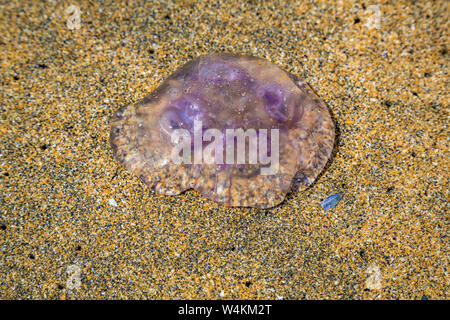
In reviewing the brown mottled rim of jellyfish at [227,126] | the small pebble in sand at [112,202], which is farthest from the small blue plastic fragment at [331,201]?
the small pebble in sand at [112,202]

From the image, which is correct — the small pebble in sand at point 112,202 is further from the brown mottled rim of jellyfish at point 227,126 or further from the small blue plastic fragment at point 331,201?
the small blue plastic fragment at point 331,201

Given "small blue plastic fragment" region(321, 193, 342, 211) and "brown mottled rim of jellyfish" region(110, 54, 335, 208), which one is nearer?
"brown mottled rim of jellyfish" region(110, 54, 335, 208)

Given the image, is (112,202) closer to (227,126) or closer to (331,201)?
(227,126)

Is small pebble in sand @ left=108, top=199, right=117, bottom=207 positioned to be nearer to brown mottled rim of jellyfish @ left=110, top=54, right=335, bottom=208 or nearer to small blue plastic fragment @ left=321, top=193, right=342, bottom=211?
brown mottled rim of jellyfish @ left=110, top=54, right=335, bottom=208

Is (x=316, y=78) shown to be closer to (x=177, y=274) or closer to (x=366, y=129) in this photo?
(x=366, y=129)

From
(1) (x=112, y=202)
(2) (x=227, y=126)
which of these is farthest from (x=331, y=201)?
(1) (x=112, y=202)

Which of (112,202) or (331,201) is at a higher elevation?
(331,201)

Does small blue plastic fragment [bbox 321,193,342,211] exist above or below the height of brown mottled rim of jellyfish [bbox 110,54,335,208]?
below

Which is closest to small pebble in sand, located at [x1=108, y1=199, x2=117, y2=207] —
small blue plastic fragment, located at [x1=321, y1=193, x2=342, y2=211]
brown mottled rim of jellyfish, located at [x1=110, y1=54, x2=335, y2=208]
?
brown mottled rim of jellyfish, located at [x1=110, y1=54, x2=335, y2=208]
